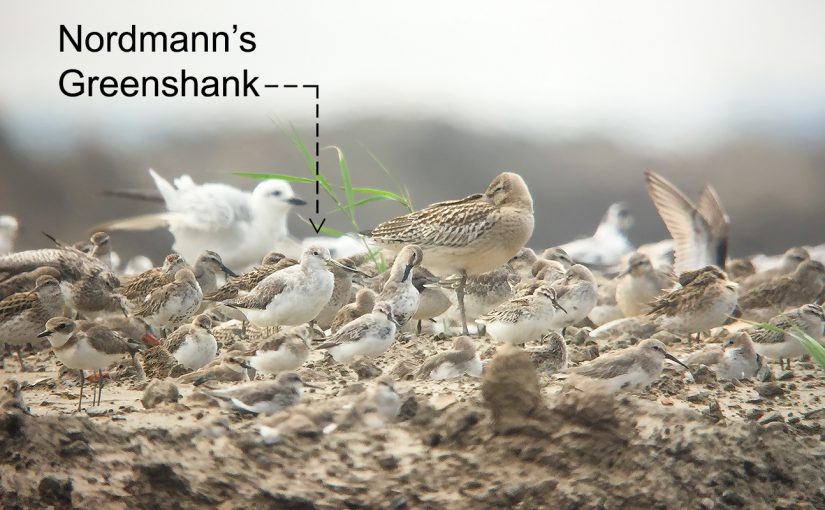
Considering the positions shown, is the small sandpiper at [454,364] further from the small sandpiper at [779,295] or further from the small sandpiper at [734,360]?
the small sandpiper at [779,295]

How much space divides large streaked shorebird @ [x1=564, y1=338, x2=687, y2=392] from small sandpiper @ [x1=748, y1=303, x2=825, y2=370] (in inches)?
51.1

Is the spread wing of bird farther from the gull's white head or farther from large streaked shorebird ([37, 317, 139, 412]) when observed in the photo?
the gull's white head

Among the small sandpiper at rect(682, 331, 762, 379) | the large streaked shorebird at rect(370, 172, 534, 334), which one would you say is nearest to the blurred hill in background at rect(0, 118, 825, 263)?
the large streaked shorebird at rect(370, 172, 534, 334)

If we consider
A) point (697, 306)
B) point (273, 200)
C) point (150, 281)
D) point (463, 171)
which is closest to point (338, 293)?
point (150, 281)

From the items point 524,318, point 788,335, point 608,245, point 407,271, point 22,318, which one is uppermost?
point 407,271

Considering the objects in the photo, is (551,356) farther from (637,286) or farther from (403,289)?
(637,286)

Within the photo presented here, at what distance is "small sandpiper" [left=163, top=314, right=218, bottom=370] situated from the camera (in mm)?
7344

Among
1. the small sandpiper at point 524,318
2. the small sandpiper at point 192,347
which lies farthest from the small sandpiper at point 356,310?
the small sandpiper at point 192,347

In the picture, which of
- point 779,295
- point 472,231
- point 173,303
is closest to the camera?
point 173,303

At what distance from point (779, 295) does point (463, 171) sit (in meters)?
9.74

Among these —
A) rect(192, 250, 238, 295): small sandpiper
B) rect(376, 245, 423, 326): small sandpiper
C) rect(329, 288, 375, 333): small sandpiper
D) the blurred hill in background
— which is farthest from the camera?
the blurred hill in background

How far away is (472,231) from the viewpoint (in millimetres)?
8586

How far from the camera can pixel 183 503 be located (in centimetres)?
506

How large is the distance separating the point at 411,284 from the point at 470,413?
9.04 ft
